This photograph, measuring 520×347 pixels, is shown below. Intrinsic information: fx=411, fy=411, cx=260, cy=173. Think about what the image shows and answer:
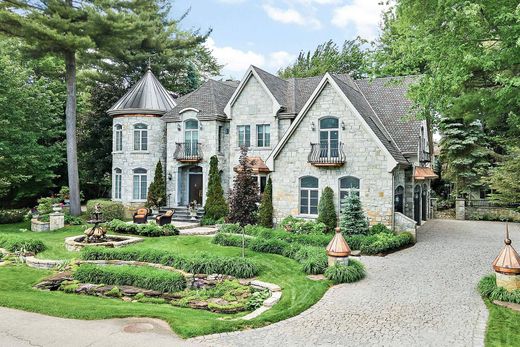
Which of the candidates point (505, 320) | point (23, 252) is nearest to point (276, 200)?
point (23, 252)

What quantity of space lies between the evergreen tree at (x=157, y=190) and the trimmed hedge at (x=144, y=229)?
5072mm

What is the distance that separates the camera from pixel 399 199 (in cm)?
2041

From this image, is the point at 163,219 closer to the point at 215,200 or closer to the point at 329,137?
the point at 215,200

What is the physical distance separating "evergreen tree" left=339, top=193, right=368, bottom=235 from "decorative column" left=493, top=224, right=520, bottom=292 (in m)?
7.48

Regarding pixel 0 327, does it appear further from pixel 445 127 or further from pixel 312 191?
pixel 445 127

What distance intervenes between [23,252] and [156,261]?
5.28 metres

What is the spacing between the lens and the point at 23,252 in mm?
14953

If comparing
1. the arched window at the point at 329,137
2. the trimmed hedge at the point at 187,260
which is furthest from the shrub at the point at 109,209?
the arched window at the point at 329,137

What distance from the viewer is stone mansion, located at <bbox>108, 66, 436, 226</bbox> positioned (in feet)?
62.8

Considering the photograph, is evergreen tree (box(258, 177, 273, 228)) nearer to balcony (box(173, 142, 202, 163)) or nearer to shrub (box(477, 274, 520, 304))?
balcony (box(173, 142, 202, 163))

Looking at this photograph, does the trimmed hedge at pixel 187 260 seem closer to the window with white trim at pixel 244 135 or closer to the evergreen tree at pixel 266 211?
the evergreen tree at pixel 266 211

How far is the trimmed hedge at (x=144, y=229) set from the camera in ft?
63.3

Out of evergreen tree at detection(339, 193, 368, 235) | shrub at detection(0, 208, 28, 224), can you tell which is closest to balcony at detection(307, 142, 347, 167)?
evergreen tree at detection(339, 193, 368, 235)

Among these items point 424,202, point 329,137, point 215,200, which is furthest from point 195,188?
point 424,202
